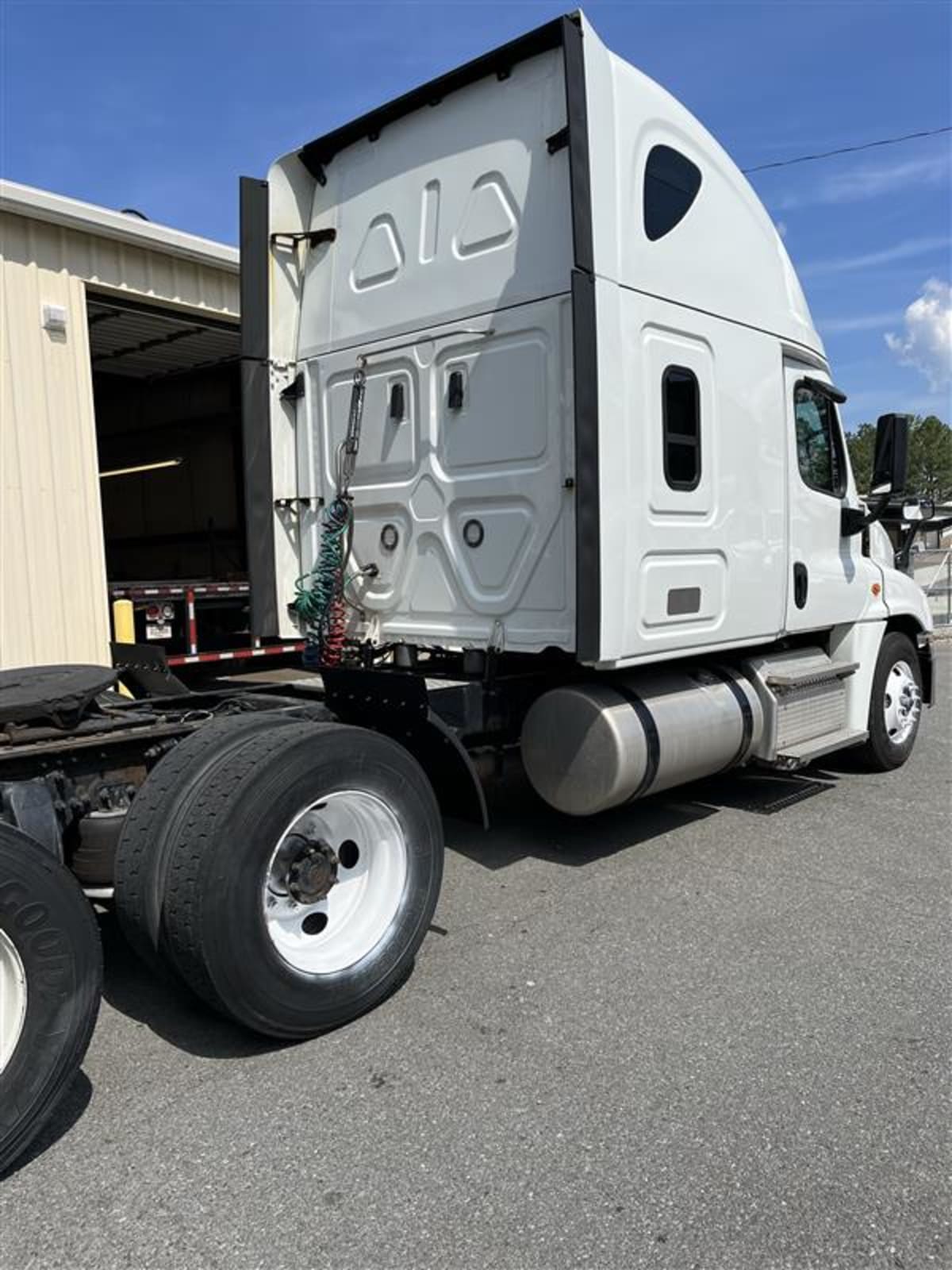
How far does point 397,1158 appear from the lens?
108 inches

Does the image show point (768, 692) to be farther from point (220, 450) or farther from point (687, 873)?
point (220, 450)

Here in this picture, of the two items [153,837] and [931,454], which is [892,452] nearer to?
[153,837]

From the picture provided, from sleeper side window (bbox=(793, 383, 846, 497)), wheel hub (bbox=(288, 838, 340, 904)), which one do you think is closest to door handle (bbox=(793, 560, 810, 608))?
sleeper side window (bbox=(793, 383, 846, 497))

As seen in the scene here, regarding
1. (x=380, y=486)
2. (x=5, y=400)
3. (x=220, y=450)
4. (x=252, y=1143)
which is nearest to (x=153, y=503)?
(x=220, y=450)

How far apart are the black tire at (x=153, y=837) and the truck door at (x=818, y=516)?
3848mm

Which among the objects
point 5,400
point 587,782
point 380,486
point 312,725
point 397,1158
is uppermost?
point 5,400

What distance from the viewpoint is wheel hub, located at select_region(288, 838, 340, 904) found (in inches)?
135

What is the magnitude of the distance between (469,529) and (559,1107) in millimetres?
2817

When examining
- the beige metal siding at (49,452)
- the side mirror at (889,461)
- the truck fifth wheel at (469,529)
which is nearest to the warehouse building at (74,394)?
the beige metal siding at (49,452)

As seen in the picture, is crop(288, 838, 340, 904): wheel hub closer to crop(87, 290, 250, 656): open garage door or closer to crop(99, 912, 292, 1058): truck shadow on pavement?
crop(99, 912, 292, 1058): truck shadow on pavement

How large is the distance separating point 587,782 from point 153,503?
A: 408 inches

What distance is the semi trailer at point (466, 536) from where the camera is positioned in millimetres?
3416

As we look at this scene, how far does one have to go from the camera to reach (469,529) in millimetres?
4965

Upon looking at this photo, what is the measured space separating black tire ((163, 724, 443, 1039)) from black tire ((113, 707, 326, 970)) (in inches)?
2.1
